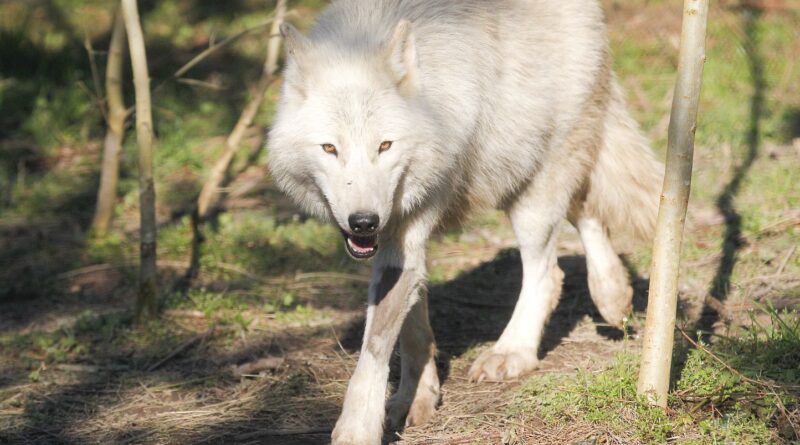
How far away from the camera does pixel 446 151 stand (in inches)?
142

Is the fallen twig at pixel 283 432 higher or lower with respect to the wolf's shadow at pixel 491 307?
lower

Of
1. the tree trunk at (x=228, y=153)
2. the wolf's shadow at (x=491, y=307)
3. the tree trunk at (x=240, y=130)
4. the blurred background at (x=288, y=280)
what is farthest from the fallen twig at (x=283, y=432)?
the tree trunk at (x=240, y=130)

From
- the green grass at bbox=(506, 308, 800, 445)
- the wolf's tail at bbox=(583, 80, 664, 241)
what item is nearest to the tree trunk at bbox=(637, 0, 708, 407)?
the green grass at bbox=(506, 308, 800, 445)

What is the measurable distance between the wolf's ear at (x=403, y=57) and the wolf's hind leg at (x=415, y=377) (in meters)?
1.02

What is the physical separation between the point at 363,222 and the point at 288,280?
2.80 metres

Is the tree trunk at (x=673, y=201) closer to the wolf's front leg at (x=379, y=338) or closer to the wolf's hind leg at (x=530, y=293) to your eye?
the wolf's front leg at (x=379, y=338)

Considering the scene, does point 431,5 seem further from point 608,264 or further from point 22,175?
point 22,175

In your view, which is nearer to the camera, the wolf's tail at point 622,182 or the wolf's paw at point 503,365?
the wolf's paw at point 503,365

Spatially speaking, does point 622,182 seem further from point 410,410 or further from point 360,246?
point 360,246

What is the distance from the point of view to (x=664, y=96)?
Result: 8344 mm

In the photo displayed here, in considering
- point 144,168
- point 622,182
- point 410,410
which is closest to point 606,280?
point 622,182

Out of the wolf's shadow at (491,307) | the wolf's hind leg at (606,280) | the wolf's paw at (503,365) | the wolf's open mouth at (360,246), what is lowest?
the wolf's paw at (503,365)

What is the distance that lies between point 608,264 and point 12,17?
305 inches

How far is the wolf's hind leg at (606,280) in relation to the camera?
4.63m
